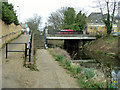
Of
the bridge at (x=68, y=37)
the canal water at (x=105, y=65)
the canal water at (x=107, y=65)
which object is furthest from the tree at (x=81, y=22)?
the canal water at (x=107, y=65)

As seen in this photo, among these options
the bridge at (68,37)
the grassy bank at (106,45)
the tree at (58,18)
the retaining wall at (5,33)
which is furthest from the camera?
the tree at (58,18)

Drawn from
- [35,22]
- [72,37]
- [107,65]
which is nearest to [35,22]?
[35,22]

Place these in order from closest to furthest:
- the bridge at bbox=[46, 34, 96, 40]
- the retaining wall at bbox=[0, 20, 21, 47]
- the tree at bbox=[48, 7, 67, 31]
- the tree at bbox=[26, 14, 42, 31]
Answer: the retaining wall at bbox=[0, 20, 21, 47] → the bridge at bbox=[46, 34, 96, 40] → the tree at bbox=[48, 7, 67, 31] → the tree at bbox=[26, 14, 42, 31]

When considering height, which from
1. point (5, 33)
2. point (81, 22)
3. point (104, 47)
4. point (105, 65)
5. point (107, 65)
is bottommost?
point (107, 65)

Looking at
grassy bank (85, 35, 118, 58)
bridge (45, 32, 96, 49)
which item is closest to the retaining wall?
bridge (45, 32, 96, 49)

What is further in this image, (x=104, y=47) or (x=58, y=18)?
(x=58, y=18)

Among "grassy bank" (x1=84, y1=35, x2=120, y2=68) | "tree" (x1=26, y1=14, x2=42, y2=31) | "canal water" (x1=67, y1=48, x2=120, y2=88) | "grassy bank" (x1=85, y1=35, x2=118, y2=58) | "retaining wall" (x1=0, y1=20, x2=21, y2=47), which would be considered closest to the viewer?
"canal water" (x1=67, y1=48, x2=120, y2=88)

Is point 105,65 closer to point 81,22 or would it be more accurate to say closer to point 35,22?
point 81,22

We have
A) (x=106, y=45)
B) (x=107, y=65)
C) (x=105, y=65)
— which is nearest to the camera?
(x=105, y=65)

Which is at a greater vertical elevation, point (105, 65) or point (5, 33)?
point (5, 33)

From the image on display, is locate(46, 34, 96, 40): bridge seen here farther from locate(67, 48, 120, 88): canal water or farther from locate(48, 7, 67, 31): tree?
locate(48, 7, 67, 31): tree

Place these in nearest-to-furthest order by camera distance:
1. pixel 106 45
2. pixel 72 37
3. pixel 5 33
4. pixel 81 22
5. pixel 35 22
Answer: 1. pixel 5 33
2. pixel 106 45
3. pixel 72 37
4. pixel 81 22
5. pixel 35 22

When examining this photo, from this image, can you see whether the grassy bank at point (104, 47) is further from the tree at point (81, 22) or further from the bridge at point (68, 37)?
the tree at point (81, 22)

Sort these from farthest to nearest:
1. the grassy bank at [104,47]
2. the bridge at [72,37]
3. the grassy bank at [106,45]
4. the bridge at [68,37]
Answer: the bridge at [72,37] → the bridge at [68,37] → the grassy bank at [106,45] → the grassy bank at [104,47]
